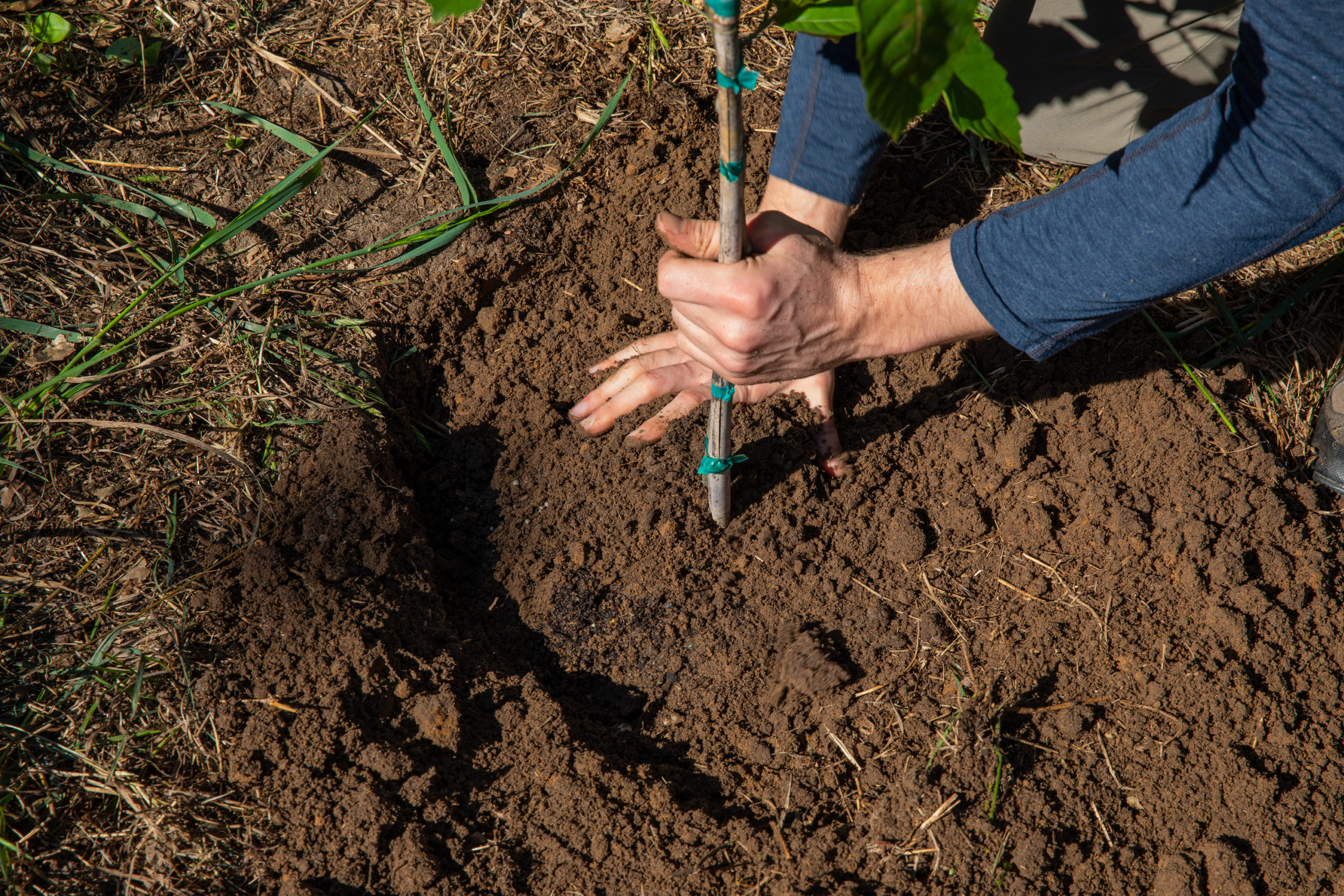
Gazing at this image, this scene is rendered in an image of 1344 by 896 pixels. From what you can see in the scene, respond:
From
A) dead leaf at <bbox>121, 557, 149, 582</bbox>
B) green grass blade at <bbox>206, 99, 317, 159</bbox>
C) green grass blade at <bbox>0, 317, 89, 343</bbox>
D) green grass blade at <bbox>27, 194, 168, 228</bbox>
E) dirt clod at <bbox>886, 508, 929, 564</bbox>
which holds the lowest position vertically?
dead leaf at <bbox>121, 557, 149, 582</bbox>

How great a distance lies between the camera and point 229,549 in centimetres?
183

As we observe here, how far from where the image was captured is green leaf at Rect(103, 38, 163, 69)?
7.57 feet

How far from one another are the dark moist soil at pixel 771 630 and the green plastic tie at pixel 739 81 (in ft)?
3.24

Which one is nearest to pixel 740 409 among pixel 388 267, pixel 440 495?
pixel 440 495

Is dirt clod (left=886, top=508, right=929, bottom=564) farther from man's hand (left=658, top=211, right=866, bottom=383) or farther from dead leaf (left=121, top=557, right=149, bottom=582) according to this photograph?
dead leaf (left=121, top=557, right=149, bottom=582)

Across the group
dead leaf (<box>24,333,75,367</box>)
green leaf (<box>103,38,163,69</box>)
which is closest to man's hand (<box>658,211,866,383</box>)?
dead leaf (<box>24,333,75,367</box>)

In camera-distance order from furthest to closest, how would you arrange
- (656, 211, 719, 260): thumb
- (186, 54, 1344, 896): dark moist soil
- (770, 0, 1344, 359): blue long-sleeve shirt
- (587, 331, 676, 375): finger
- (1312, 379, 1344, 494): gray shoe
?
(587, 331, 676, 375): finger → (1312, 379, 1344, 494): gray shoe → (186, 54, 1344, 896): dark moist soil → (656, 211, 719, 260): thumb → (770, 0, 1344, 359): blue long-sleeve shirt

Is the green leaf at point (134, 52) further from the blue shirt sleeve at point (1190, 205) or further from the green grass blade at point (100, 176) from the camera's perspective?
the blue shirt sleeve at point (1190, 205)

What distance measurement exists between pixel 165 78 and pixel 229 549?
1518 mm

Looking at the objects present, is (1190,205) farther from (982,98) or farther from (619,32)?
(619,32)

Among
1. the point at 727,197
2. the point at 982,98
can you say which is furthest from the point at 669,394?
the point at 982,98

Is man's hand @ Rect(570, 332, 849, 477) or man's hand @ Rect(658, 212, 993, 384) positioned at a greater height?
man's hand @ Rect(658, 212, 993, 384)

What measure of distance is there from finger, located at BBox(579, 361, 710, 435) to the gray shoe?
61.0 inches

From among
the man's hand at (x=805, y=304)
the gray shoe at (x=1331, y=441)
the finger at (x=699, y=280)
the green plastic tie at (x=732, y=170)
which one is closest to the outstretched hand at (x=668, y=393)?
the man's hand at (x=805, y=304)
